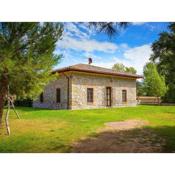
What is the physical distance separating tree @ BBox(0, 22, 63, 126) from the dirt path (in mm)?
1879

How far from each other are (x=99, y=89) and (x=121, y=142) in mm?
8416

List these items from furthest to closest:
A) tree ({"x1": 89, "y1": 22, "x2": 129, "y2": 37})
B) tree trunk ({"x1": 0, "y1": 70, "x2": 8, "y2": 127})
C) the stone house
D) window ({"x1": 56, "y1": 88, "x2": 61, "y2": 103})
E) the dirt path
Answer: window ({"x1": 56, "y1": 88, "x2": 61, "y2": 103}) < the stone house < tree trunk ({"x1": 0, "y1": 70, "x2": 8, "y2": 127}) < the dirt path < tree ({"x1": 89, "y1": 22, "x2": 129, "y2": 37})

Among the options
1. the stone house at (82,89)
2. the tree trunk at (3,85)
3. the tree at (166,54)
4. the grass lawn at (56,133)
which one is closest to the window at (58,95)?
the stone house at (82,89)

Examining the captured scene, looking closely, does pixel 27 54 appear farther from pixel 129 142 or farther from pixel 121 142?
pixel 129 142

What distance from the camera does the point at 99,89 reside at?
14398mm

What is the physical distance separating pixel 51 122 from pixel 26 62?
2.50 m

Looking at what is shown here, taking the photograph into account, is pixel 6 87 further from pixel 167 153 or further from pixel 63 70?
pixel 63 70

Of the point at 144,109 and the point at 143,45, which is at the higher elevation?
the point at 143,45

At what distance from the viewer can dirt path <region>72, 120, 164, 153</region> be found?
5551 millimetres

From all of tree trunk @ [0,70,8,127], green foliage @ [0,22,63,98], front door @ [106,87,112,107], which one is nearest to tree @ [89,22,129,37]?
green foliage @ [0,22,63,98]

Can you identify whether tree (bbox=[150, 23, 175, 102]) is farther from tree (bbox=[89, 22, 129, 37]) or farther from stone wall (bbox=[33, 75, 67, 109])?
stone wall (bbox=[33, 75, 67, 109])

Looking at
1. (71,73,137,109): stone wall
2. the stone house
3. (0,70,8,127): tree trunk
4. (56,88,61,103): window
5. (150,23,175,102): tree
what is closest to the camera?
(150,23,175,102): tree

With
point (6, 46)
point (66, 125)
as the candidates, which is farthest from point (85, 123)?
point (6, 46)

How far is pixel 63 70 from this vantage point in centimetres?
1244
